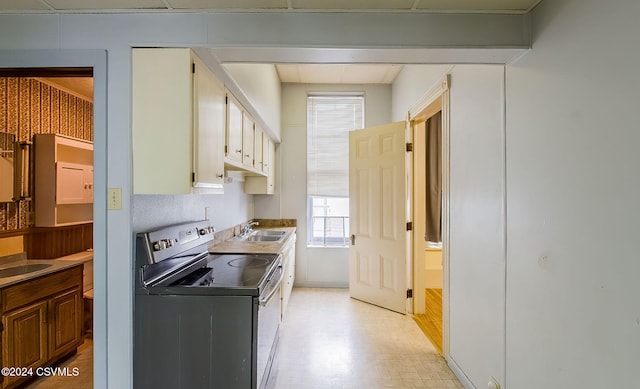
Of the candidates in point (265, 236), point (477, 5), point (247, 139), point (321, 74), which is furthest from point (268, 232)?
point (477, 5)

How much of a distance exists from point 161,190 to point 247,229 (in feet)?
7.48

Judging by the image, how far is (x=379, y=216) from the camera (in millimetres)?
3631

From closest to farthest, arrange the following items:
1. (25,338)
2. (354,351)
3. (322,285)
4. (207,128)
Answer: (207,128) < (25,338) < (354,351) < (322,285)

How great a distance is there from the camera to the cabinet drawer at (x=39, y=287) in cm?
196

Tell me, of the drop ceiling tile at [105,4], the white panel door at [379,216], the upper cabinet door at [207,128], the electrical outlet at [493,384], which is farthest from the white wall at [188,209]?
the electrical outlet at [493,384]

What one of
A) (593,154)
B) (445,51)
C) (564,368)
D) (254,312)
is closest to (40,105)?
(254,312)

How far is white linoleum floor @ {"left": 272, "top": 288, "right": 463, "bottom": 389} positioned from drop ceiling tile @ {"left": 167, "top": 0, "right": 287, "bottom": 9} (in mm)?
2457

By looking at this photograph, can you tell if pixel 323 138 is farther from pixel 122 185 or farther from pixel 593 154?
pixel 593 154

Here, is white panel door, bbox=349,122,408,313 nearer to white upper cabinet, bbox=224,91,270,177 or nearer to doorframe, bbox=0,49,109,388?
white upper cabinet, bbox=224,91,270,177

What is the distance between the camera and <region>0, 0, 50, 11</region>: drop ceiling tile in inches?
55.6

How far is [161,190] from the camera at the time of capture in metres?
1.48

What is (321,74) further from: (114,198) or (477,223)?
(114,198)

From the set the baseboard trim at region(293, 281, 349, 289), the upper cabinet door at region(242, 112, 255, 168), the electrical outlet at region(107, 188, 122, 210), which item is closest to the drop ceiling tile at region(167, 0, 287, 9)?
the electrical outlet at region(107, 188, 122, 210)

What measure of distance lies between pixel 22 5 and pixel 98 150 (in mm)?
809
